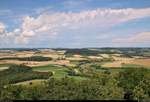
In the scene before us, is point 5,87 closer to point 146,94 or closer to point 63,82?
point 63,82

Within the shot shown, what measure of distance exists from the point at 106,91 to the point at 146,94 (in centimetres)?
879

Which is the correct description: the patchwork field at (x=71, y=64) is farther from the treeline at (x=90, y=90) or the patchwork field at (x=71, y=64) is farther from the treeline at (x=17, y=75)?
the treeline at (x=90, y=90)

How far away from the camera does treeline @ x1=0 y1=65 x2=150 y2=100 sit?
62116mm

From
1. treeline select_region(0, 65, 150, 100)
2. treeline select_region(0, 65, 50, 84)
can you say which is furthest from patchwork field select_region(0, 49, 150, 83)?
treeline select_region(0, 65, 150, 100)

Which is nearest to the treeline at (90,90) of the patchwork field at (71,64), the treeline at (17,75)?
the treeline at (17,75)

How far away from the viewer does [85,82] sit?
2825 inches

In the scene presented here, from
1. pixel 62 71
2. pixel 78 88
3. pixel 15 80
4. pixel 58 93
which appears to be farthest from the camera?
pixel 62 71

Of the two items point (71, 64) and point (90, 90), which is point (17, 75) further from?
point (90, 90)

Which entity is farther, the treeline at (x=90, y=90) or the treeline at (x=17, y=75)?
the treeline at (x=17, y=75)

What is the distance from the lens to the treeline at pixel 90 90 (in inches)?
2445

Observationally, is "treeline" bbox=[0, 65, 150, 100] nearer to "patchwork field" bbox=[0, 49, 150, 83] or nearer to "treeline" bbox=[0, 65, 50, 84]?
"treeline" bbox=[0, 65, 50, 84]

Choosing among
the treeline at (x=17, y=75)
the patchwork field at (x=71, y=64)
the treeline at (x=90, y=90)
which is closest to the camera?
the treeline at (x=90, y=90)

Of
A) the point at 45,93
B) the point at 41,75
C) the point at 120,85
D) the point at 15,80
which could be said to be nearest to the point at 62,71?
the point at 41,75

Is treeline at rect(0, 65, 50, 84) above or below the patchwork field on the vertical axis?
below
